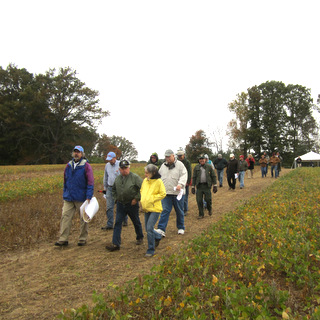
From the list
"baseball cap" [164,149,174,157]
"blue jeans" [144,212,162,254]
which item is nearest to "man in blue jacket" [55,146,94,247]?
"blue jeans" [144,212,162,254]

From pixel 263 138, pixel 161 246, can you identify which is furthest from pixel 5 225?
pixel 263 138

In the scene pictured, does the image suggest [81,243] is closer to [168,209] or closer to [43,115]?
[168,209]

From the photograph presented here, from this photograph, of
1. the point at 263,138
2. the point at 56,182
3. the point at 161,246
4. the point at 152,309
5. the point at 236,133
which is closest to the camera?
the point at 152,309

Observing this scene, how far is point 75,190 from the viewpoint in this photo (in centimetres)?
644

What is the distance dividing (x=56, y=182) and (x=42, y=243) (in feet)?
33.1

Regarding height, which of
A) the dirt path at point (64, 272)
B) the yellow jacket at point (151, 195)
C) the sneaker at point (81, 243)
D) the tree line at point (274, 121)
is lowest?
the dirt path at point (64, 272)

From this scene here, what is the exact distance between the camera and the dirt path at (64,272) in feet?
12.7

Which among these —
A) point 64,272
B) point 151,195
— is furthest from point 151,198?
point 64,272

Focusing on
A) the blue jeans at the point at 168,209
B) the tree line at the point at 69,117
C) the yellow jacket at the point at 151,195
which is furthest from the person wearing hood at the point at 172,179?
the tree line at the point at 69,117

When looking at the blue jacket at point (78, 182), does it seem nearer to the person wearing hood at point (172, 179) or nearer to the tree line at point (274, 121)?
the person wearing hood at point (172, 179)

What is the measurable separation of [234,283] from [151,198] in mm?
2588

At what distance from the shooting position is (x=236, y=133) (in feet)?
167

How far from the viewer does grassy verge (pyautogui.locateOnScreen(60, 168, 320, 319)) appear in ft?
9.99

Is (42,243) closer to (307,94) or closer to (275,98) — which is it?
(275,98)
